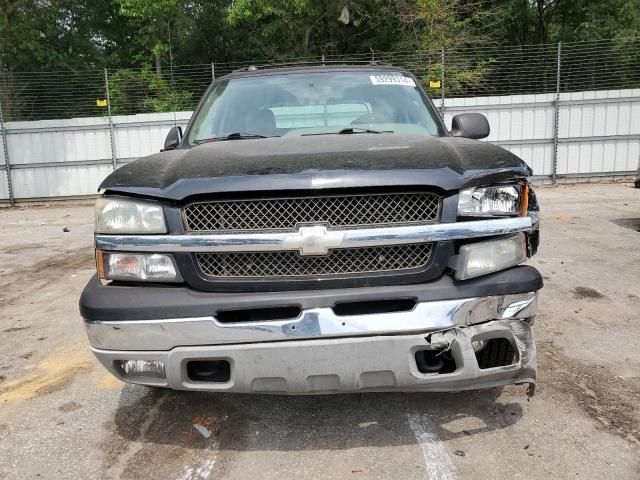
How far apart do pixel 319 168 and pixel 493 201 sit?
0.76m

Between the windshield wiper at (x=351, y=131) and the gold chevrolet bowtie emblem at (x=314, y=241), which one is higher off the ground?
the windshield wiper at (x=351, y=131)

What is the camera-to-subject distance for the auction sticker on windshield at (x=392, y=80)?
13.1 ft

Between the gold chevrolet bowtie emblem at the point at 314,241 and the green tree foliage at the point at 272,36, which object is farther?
the green tree foliage at the point at 272,36

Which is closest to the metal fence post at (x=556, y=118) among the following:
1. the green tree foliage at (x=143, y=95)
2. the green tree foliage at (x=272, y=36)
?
the green tree foliage at (x=272, y=36)

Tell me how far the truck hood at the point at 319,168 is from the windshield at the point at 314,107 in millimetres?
682

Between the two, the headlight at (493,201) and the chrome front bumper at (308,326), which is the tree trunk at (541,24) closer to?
the headlight at (493,201)

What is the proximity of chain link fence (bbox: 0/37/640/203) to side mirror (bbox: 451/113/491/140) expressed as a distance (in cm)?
1048

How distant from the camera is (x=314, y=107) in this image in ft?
Result: 12.6

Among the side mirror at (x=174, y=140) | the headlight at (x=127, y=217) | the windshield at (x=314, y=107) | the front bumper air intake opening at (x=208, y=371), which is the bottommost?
the front bumper air intake opening at (x=208, y=371)

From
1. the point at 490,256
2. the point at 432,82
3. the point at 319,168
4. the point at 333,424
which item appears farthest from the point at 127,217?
the point at 432,82

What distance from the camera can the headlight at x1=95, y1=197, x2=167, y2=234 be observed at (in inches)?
96.1

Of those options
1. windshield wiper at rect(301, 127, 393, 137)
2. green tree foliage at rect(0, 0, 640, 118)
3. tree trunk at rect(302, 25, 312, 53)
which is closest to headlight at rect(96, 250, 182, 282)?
windshield wiper at rect(301, 127, 393, 137)

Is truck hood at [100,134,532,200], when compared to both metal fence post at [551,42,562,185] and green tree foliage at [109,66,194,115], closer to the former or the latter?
metal fence post at [551,42,562,185]

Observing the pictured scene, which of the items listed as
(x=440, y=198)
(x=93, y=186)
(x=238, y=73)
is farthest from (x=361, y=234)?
(x=93, y=186)
